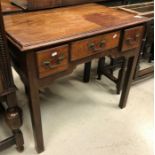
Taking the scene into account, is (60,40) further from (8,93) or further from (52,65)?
(8,93)

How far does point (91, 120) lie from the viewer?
1719mm

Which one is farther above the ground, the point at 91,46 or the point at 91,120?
the point at 91,46

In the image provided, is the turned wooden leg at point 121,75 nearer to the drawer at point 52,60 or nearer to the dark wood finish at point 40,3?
the dark wood finish at point 40,3

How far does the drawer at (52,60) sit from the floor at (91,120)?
668 millimetres

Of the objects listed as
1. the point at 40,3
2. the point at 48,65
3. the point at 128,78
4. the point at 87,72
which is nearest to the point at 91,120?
the point at 128,78

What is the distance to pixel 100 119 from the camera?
5.69ft

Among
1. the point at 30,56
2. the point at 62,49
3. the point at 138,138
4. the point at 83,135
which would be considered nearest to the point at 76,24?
the point at 62,49

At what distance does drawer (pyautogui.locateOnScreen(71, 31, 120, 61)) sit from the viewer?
1.14 meters

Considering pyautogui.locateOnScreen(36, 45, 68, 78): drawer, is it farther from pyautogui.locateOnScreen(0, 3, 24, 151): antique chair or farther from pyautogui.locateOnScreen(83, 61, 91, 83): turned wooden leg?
pyautogui.locateOnScreen(83, 61, 91, 83): turned wooden leg

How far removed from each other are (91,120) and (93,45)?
768mm

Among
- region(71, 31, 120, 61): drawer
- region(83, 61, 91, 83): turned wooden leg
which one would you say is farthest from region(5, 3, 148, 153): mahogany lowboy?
region(83, 61, 91, 83): turned wooden leg

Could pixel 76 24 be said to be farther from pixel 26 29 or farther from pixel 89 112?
pixel 89 112

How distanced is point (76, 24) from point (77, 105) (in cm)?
88

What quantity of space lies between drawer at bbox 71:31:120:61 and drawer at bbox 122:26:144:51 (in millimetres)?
73
